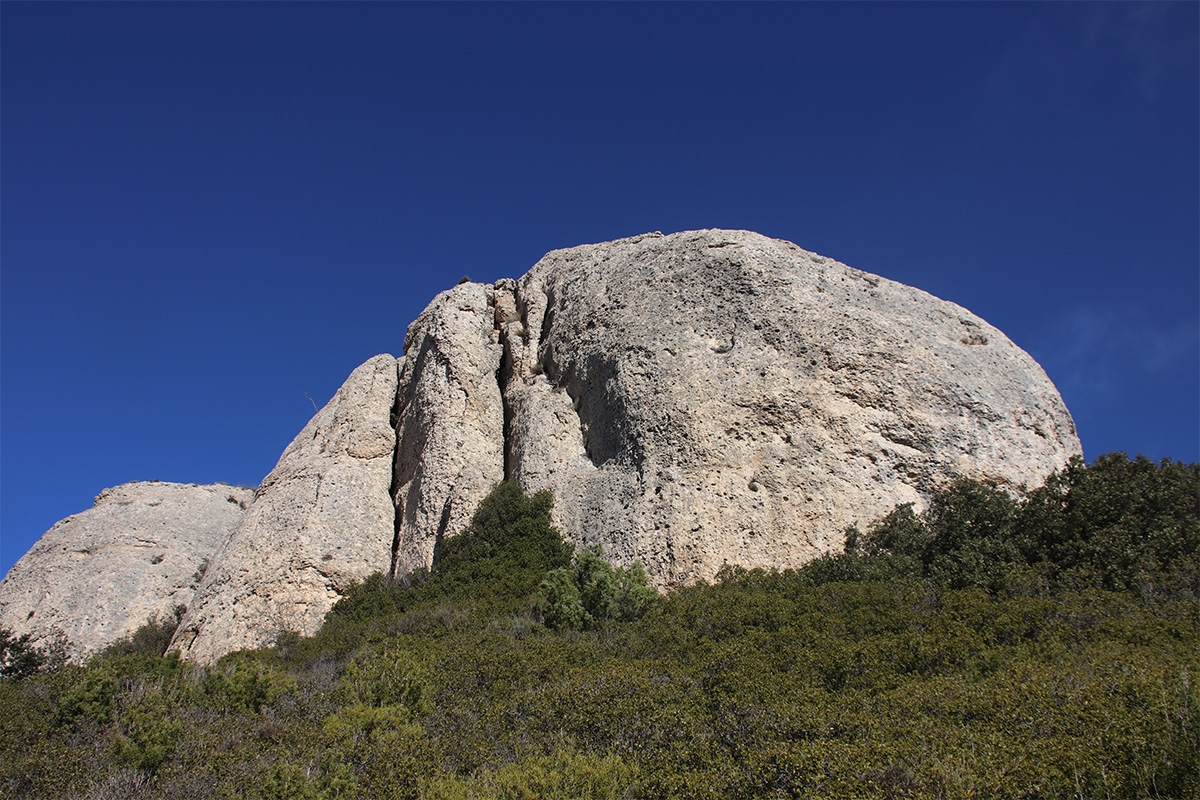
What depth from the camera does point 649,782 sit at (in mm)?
6711

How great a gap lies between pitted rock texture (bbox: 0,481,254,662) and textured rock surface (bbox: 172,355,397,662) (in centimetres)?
421


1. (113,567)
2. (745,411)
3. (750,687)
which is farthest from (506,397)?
(750,687)

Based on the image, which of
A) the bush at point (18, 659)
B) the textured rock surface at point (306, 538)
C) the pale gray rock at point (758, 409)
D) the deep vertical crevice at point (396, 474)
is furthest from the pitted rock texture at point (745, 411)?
the bush at point (18, 659)

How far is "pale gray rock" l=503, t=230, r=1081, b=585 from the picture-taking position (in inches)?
675

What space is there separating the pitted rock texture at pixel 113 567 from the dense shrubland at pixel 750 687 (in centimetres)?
1045

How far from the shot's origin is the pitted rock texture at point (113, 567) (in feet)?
77.2

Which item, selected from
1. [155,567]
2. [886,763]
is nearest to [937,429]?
[886,763]

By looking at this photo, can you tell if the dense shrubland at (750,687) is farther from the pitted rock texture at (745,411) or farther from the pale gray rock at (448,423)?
the pale gray rock at (448,423)

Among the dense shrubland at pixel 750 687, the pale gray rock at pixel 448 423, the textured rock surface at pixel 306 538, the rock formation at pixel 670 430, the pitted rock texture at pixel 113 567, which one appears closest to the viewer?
the dense shrubland at pixel 750 687

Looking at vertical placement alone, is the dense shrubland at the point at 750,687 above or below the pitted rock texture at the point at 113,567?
below

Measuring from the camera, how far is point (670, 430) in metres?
18.5

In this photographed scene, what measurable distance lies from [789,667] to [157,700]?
7.82 m

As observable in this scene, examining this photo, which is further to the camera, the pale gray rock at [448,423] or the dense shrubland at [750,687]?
the pale gray rock at [448,423]

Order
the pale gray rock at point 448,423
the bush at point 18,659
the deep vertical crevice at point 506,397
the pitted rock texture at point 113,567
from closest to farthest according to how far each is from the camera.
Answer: the bush at point 18,659, the pale gray rock at point 448,423, the deep vertical crevice at point 506,397, the pitted rock texture at point 113,567
